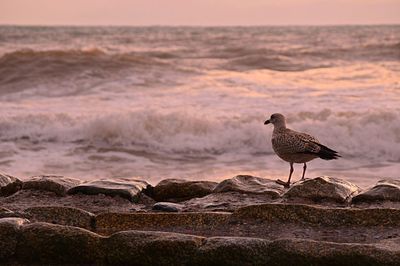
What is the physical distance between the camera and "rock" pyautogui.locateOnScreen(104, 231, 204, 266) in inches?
153

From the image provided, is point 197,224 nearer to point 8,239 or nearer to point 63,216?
point 63,216

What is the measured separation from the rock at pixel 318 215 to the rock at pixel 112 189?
1.33 m

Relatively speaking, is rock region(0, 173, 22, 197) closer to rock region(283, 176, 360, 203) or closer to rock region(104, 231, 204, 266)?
rock region(283, 176, 360, 203)

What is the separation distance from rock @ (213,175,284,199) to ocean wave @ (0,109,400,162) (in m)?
4.66

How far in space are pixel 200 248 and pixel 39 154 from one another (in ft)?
23.0

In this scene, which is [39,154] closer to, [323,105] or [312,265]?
[323,105]

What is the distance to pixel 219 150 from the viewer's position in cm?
1101

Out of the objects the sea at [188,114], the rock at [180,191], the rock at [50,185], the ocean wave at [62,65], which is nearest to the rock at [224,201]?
the rock at [180,191]

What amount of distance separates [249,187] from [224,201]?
42 cm

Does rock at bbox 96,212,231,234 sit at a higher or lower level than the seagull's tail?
lower

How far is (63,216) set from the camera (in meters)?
4.74

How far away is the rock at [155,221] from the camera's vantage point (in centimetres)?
464

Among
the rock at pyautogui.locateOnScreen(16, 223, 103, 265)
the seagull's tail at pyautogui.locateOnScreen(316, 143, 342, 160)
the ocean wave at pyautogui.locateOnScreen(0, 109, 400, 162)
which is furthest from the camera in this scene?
the ocean wave at pyautogui.locateOnScreen(0, 109, 400, 162)

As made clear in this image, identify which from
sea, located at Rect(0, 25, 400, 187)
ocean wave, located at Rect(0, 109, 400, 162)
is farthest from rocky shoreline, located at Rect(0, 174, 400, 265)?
ocean wave, located at Rect(0, 109, 400, 162)
